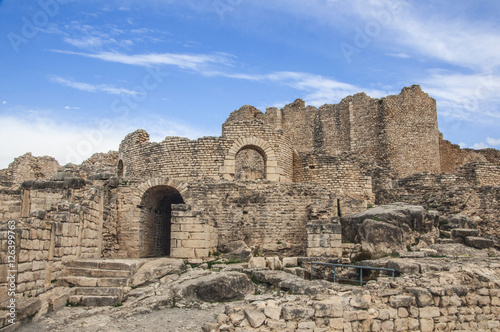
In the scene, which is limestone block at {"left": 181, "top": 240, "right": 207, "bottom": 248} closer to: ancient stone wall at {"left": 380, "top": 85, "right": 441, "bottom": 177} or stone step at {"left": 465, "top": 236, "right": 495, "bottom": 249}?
stone step at {"left": 465, "top": 236, "right": 495, "bottom": 249}

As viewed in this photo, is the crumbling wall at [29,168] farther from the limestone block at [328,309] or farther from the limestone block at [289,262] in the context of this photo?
the limestone block at [328,309]

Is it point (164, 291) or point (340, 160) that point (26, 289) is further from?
point (340, 160)

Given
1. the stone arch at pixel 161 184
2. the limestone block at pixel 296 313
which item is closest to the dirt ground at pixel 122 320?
the limestone block at pixel 296 313

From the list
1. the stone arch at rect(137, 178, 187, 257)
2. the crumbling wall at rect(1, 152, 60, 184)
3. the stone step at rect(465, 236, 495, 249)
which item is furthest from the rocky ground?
the crumbling wall at rect(1, 152, 60, 184)

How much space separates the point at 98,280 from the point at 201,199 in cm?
573

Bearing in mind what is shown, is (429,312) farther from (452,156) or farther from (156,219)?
(452,156)

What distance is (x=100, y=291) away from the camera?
30.3 ft

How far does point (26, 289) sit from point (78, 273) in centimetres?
192

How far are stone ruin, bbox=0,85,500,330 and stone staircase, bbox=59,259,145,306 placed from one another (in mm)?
309

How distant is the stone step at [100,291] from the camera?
9203 mm

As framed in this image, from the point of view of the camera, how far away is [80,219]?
10.8 m

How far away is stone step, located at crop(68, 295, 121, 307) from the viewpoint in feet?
29.3

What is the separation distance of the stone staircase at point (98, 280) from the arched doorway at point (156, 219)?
14.4 ft

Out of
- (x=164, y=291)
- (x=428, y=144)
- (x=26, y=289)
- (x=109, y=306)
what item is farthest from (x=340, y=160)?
(x=26, y=289)
